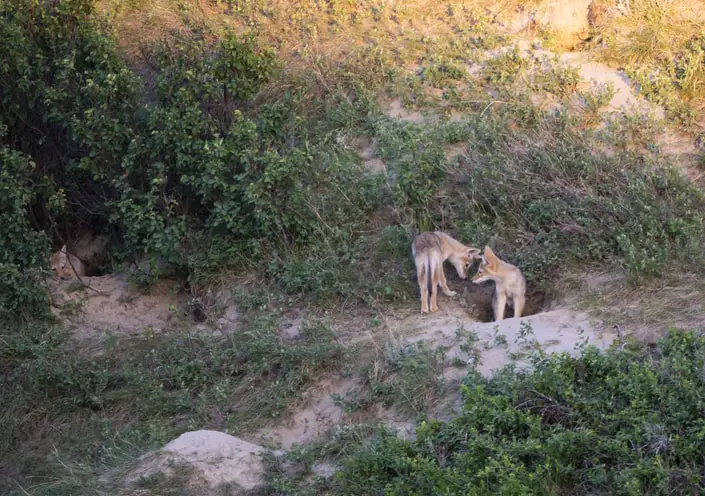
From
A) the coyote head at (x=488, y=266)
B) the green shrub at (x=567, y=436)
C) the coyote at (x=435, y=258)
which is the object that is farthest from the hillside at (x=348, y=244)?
the coyote head at (x=488, y=266)

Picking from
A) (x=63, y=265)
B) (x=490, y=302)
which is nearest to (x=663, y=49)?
(x=490, y=302)

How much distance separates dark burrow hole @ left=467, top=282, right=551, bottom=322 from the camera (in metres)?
9.44

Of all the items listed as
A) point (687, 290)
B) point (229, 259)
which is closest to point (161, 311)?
point (229, 259)

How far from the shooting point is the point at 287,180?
34.1ft

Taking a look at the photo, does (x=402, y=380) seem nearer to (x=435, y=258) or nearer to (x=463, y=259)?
(x=435, y=258)

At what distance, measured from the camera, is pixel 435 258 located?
371 inches

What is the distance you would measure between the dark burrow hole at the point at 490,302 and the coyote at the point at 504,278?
0.16m

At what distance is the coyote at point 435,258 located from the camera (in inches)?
369

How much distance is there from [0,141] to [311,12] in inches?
189

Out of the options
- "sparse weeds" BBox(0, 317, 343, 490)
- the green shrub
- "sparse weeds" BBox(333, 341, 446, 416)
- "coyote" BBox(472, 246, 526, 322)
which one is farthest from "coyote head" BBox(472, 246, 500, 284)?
the green shrub

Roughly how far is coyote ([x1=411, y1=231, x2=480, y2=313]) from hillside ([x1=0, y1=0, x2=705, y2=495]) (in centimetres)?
20

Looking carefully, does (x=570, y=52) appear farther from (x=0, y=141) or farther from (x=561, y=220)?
(x=0, y=141)

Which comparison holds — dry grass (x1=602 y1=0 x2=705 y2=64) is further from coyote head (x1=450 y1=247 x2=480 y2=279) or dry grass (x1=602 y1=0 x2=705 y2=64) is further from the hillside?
coyote head (x1=450 y1=247 x2=480 y2=279)

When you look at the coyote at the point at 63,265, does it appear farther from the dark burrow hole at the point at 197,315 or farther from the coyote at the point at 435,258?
the coyote at the point at 435,258
